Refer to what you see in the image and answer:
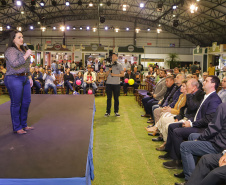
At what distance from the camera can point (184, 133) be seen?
301 centimetres

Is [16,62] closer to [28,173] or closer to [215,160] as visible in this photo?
[28,173]

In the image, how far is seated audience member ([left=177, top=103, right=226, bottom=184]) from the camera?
7.68 feet

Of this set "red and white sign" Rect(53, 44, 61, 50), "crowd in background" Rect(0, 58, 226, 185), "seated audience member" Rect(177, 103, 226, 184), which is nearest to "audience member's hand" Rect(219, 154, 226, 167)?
"crowd in background" Rect(0, 58, 226, 185)

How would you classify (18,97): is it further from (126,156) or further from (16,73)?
(126,156)

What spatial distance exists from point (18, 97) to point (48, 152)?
0.95m

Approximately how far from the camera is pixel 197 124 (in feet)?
9.86

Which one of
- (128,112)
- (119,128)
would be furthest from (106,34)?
(119,128)

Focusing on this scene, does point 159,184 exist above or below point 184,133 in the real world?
below

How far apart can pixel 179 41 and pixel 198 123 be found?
27.2 m

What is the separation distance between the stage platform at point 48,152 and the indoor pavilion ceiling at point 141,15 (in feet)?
51.3

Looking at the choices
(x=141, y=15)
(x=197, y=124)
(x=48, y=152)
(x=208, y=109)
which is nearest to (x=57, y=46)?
(x=141, y=15)

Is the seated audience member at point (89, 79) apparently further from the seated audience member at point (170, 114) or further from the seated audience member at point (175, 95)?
the seated audience member at point (170, 114)

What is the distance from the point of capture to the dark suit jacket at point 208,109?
9.23 ft

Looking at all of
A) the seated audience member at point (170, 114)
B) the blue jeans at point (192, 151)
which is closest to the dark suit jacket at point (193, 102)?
the seated audience member at point (170, 114)
